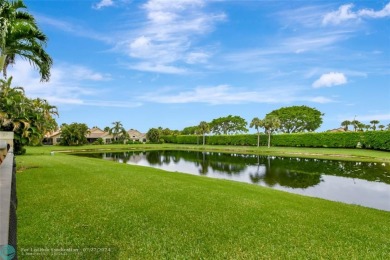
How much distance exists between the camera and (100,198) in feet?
35.0

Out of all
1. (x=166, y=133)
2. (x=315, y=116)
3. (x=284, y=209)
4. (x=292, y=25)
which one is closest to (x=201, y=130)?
(x=166, y=133)

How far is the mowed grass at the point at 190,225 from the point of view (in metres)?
6.36

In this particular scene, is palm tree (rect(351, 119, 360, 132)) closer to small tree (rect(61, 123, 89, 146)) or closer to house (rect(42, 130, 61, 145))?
small tree (rect(61, 123, 89, 146))

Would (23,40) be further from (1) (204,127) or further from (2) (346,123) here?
(2) (346,123)

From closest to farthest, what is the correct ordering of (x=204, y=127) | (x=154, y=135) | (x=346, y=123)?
(x=204, y=127) → (x=154, y=135) → (x=346, y=123)

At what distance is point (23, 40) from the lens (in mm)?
15422

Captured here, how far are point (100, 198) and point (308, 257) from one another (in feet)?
24.9

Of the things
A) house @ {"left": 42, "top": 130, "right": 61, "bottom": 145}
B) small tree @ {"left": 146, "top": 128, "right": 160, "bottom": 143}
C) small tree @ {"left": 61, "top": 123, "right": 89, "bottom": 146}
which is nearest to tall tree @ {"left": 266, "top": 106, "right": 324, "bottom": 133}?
small tree @ {"left": 146, "top": 128, "right": 160, "bottom": 143}

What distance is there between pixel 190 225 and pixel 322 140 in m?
66.5

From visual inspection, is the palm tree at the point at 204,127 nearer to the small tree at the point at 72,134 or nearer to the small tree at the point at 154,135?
the small tree at the point at 154,135

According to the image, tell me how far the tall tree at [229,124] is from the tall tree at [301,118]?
67.6 ft

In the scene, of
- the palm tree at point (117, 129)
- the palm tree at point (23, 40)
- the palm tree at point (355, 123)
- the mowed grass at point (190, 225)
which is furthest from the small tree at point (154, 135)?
the mowed grass at point (190, 225)

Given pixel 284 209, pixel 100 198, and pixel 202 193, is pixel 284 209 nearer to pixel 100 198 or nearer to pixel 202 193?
pixel 202 193

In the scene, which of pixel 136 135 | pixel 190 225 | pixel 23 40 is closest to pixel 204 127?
pixel 136 135
